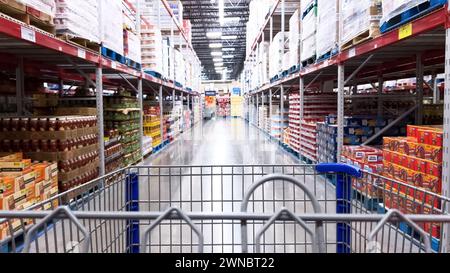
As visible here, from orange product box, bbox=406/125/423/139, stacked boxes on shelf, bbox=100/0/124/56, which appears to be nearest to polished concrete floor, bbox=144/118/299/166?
stacked boxes on shelf, bbox=100/0/124/56

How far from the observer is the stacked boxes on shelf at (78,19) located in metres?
4.19

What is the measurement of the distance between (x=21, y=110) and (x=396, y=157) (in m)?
4.94

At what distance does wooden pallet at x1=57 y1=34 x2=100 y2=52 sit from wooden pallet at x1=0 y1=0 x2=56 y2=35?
24 centimetres

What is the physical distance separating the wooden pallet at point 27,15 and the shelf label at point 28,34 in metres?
0.09

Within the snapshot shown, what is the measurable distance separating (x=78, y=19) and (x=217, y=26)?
73.7ft

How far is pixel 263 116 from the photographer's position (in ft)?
53.3

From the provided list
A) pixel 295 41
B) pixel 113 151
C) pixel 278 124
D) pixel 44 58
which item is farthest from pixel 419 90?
pixel 278 124

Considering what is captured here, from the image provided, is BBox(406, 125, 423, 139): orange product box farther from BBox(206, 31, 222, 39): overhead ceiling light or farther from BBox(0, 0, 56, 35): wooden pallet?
BBox(206, 31, 222, 39): overhead ceiling light

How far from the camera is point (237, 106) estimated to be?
37.7 m

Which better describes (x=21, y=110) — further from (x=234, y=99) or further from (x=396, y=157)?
(x=234, y=99)

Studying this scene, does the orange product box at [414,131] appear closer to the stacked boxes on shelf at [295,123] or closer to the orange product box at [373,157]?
the orange product box at [373,157]

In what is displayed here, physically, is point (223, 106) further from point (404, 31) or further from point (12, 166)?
point (404, 31)
